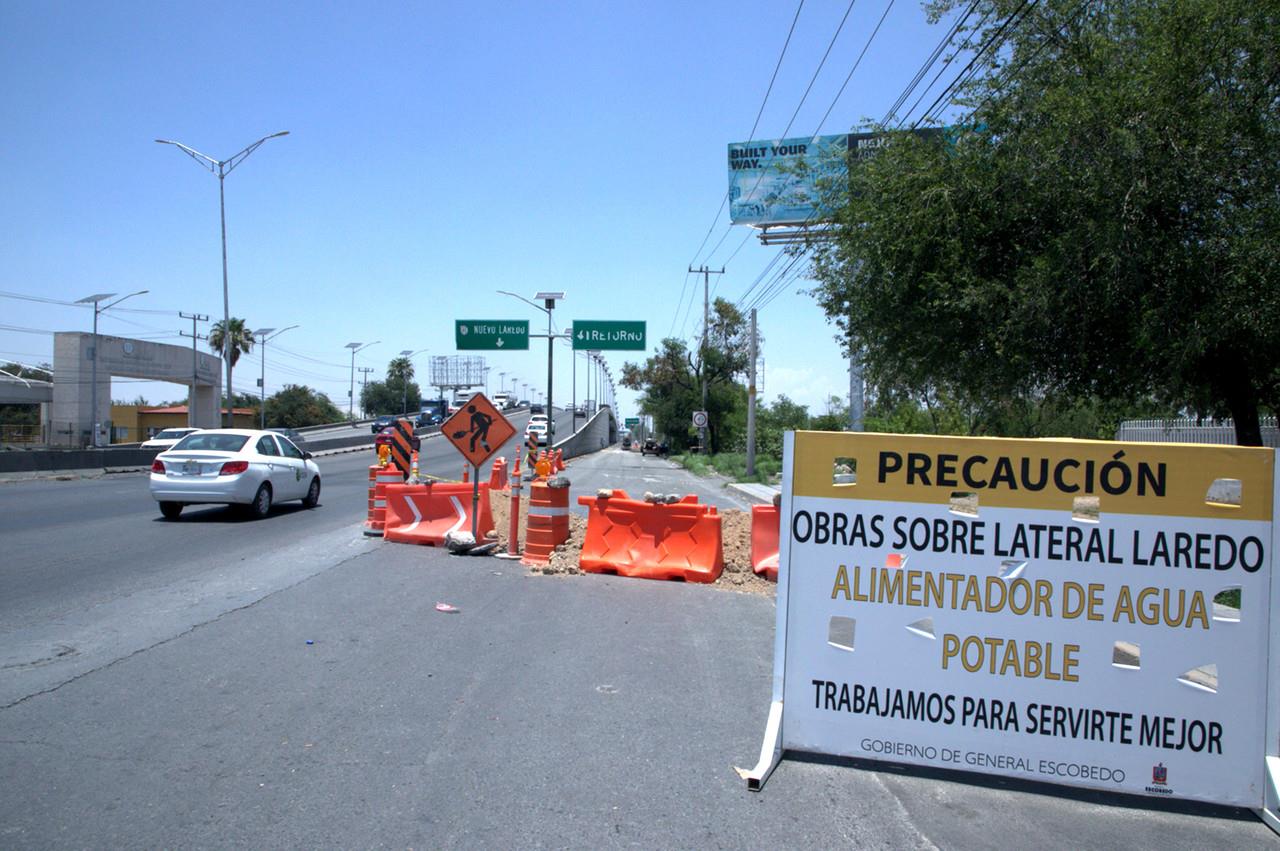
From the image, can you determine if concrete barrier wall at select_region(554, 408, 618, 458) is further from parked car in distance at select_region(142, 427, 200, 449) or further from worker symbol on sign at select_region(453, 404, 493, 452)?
worker symbol on sign at select_region(453, 404, 493, 452)

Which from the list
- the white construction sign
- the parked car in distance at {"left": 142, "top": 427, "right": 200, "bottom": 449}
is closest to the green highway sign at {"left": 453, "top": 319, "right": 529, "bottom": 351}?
the parked car in distance at {"left": 142, "top": 427, "right": 200, "bottom": 449}

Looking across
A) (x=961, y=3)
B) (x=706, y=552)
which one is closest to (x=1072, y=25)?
(x=961, y=3)

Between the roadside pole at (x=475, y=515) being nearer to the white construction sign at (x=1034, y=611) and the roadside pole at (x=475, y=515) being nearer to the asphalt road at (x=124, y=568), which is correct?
the asphalt road at (x=124, y=568)

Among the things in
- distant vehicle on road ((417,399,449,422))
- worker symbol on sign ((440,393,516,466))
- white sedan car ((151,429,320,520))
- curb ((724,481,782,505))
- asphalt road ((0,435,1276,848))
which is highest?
distant vehicle on road ((417,399,449,422))

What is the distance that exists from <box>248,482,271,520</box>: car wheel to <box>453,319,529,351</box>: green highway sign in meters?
13.3

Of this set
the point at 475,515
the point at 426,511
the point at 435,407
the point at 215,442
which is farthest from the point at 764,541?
the point at 435,407

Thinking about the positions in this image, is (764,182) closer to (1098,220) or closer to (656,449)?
(1098,220)

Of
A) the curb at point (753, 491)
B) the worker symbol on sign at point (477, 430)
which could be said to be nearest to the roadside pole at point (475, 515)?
the worker symbol on sign at point (477, 430)

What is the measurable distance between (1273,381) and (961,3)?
6695mm

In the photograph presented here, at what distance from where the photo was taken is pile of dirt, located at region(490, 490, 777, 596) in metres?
10.9

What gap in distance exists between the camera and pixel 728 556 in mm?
12227

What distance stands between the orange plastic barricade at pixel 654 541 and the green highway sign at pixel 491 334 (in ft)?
60.5

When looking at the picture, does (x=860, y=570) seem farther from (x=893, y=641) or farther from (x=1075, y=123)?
(x=1075, y=123)

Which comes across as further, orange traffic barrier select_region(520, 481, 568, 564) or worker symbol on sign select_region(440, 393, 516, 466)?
worker symbol on sign select_region(440, 393, 516, 466)
